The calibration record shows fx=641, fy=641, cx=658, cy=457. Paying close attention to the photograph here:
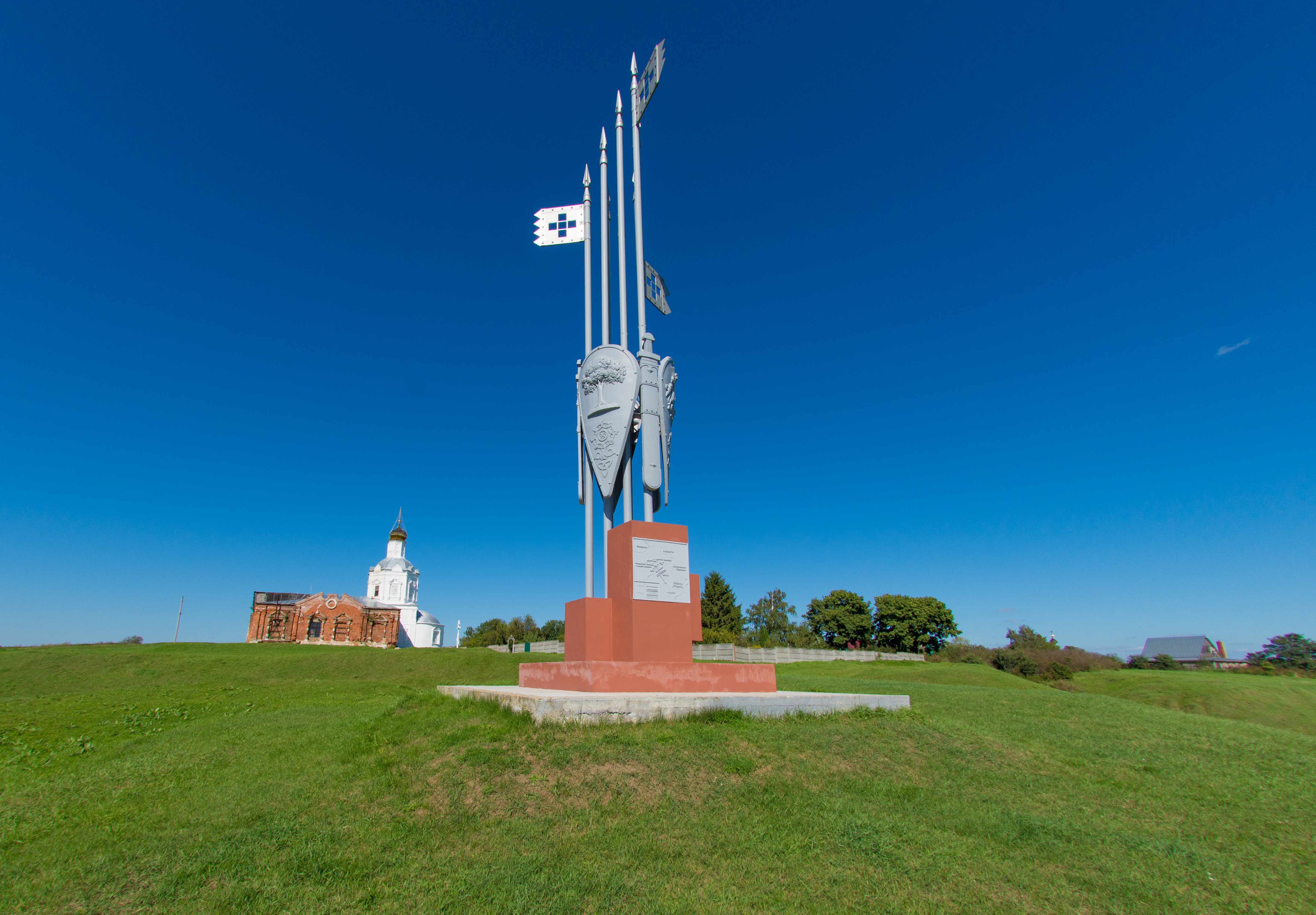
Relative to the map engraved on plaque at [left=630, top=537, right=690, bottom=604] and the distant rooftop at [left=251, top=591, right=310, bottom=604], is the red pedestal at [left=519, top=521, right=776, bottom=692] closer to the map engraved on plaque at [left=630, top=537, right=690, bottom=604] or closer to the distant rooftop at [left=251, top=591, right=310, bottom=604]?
the map engraved on plaque at [left=630, top=537, right=690, bottom=604]

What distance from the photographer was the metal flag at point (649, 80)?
12961 millimetres

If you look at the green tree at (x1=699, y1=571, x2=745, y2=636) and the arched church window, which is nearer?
the green tree at (x1=699, y1=571, x2=745, y2=636)

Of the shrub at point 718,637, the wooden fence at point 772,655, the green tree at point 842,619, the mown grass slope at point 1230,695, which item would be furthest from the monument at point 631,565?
the green tree at point 842,619

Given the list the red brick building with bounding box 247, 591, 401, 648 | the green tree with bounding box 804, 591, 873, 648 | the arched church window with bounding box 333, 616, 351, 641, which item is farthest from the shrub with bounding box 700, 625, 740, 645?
the arched church window with bounding box 333, 616, 351, 641

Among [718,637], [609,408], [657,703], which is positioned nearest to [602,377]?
[609,408]

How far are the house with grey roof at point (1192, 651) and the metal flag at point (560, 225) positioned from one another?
7875cm

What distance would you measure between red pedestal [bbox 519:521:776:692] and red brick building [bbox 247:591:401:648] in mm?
46864

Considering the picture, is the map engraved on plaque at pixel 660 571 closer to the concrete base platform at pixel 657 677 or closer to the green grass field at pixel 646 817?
the concrete base platform at pixel 657 677

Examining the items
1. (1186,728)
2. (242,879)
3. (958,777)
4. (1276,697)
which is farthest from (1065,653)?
(242,879)

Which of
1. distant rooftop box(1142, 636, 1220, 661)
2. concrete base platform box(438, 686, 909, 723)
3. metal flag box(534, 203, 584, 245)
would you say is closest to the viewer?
concrete base platform box(438, 686, 909, 723)

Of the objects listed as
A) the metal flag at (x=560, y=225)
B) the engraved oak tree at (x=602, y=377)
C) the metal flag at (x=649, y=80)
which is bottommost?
the engraved oak tree at (x=602, y=377)

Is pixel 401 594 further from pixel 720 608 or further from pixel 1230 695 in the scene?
pixel 1230 695

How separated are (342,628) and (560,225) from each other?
159ft

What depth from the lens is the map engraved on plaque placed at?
35.7 feet
